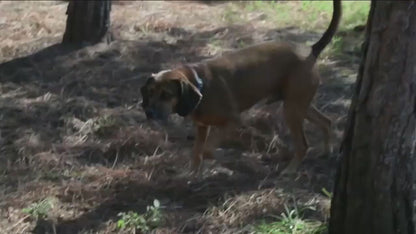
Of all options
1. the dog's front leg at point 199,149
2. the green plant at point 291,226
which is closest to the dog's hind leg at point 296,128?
the dog's front leg at point 199,149

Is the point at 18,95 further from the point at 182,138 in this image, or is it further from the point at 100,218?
the point at 100,218

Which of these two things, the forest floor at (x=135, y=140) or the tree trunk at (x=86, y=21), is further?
the tree trunk at (x=86, y=21)

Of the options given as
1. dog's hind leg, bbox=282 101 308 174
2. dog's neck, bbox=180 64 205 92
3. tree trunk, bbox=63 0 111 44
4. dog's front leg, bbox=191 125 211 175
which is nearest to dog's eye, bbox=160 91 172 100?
dog's neck, bbox=180 64 205 92

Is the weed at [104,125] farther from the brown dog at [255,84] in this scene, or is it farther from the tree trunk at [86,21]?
the tree trunk at [86,21]

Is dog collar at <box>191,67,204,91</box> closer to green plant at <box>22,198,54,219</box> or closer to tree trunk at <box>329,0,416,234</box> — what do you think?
green plant at <box>22,198,54,219</box>

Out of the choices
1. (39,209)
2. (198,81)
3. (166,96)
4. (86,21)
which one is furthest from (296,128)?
(86,21)

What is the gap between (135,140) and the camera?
7.46 metres

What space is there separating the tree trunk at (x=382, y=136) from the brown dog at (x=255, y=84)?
1.62 m

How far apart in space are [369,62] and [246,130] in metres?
2.81

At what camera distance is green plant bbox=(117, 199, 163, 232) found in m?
5.89

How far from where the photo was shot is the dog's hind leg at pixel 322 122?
752 cm

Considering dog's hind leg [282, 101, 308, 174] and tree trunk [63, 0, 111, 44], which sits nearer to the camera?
dog's hind leg [282, 101, 308, 174]

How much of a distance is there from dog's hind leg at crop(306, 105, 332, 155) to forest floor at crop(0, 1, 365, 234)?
11 cm

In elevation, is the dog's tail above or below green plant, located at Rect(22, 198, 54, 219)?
above
